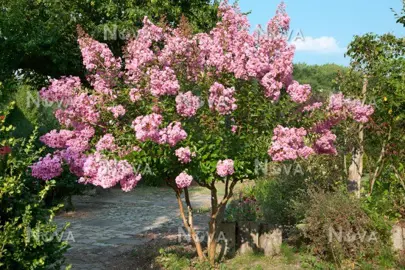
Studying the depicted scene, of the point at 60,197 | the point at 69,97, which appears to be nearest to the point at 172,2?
the point at 60,197

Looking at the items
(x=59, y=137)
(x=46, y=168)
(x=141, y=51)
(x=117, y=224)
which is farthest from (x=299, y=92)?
(x=117, y=224)

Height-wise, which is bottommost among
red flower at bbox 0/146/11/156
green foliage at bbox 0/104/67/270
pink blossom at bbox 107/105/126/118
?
green foliage at bbox 0/104/67/270

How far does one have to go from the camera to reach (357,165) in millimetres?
10289

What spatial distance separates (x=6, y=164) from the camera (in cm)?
476

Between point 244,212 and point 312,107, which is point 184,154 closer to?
point 312,107

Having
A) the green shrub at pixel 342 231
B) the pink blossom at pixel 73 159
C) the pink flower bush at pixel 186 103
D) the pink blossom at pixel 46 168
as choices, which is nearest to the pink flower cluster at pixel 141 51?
the pink flower bush at pixel 186 103

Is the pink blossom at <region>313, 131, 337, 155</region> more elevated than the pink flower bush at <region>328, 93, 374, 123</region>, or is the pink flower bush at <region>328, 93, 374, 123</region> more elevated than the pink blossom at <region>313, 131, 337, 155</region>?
the pink flower bush at <region>328, 93, 374, 123</region>

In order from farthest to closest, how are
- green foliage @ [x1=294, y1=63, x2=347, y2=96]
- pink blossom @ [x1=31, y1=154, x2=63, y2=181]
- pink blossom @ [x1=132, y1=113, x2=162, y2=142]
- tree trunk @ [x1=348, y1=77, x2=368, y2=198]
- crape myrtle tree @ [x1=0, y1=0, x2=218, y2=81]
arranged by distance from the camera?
1. green foliage @ [x1=294, y1=63, x2=347, y2=96]
2. crape myrtle tree @ [x1=0, y1=0, x2=218, y2=81]
3. tree trunk @ [x1=348, y1=77, x2=368, y2=198]
4. pink blossom @ [x1=31, y1=154, x2=63, y2=181]
5. pink blossom @ [x1=132, y1=113, x2=162, y2=142]

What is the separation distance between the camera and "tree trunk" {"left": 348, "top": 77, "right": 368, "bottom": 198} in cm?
1018

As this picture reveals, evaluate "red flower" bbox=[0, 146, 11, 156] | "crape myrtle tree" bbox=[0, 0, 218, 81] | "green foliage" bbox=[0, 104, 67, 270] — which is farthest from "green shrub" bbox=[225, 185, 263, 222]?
"crape myrtle tree" bbox=[0, 0, 218, 81]

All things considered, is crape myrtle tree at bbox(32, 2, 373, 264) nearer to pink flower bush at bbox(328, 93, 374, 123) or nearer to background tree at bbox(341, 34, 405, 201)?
pink flower bush at bbox(328, 93, 374, 123)

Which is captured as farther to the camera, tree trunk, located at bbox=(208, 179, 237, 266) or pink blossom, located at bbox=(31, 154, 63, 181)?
tree trunk, located at bbox=(208, 179, 237, 266)

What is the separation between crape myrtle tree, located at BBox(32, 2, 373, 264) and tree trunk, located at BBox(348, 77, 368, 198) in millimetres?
2748

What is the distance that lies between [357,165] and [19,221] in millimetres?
7506
